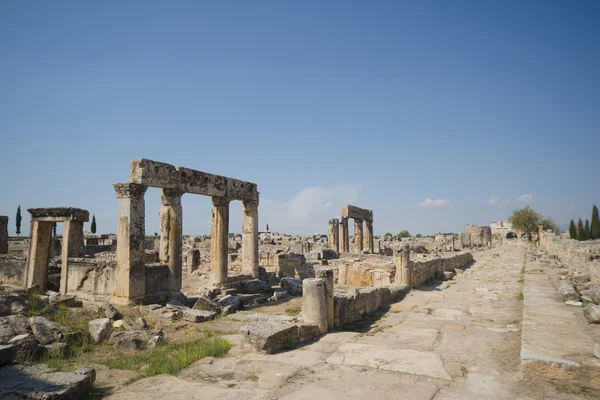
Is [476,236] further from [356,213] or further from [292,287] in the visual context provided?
[292,287]

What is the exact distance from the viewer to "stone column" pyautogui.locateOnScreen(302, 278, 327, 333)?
252 inches

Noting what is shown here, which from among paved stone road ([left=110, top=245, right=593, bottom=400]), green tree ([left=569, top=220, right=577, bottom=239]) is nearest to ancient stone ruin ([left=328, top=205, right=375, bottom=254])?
paved stone road ([left=110, top=245, right=593, bottom=400])

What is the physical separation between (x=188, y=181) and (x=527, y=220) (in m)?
54.6

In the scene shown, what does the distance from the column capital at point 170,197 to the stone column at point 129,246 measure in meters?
0.99

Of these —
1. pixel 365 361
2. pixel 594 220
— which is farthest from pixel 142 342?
pixel 594 220

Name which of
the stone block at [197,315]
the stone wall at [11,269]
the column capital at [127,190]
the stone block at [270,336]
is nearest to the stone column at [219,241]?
the column capital at [127,190]

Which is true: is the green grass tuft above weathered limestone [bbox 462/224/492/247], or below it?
below

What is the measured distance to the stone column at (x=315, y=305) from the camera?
21.0 feet

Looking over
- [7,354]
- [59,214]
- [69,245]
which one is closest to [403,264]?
[7,354]

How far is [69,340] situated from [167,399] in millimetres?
3159

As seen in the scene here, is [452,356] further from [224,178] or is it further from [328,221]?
[328,221]

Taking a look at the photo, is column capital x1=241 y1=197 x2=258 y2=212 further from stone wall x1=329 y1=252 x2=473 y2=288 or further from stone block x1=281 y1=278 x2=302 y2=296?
stone wall x1=329 y1=252 x2=473 y2=288

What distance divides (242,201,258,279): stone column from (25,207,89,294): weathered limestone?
532 cm

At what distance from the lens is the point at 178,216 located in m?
10.8
